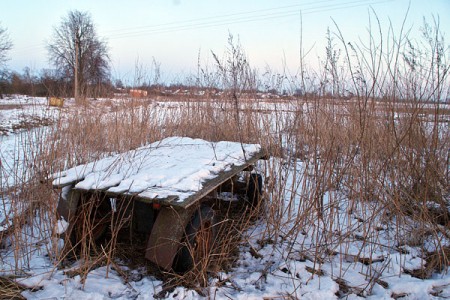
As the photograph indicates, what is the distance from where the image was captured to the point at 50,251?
182 cm

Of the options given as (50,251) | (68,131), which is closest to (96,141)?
(68,131)

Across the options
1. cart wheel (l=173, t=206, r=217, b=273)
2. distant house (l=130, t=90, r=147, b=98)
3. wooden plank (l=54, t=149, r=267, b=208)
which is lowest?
cart wheel (l=173, t=206, r=217, b=273)

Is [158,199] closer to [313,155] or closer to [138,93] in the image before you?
[313,155]

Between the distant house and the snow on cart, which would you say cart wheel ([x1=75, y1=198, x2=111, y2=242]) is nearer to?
the snow on cart

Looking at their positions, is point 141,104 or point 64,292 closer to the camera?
point 64,292

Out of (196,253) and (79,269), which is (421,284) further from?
(79,269)

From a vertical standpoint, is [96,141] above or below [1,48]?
below

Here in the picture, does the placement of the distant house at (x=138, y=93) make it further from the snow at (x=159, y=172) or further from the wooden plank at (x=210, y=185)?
the wooden plank at (x=210, y=185)

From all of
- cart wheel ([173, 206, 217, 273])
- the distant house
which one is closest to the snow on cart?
cart wheel ([173, 206, 217, 273])

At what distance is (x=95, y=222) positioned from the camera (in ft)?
6.28

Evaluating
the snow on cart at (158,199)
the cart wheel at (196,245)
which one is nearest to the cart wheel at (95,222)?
the snow on cart at (158,199)

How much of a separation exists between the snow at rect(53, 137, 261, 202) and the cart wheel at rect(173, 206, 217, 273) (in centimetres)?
20

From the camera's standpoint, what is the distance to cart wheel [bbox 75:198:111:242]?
1.72m

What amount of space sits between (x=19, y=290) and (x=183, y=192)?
3.23ft
